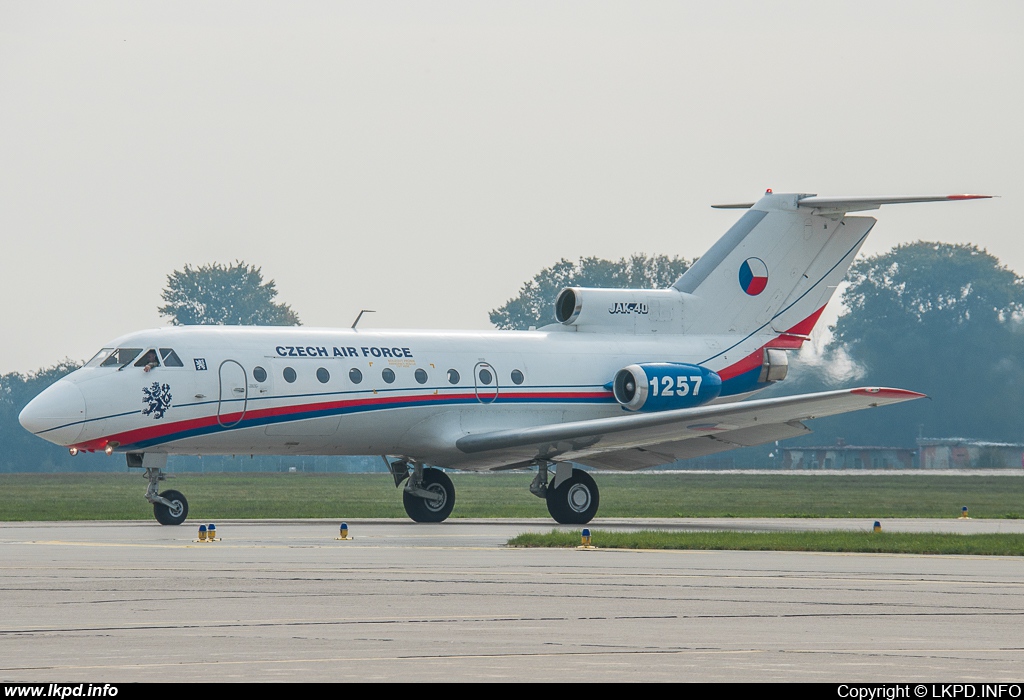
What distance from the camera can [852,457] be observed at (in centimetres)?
9188

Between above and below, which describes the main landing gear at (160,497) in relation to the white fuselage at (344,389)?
below

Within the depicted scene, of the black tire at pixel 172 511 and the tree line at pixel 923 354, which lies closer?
the black tire at pixel 172 511

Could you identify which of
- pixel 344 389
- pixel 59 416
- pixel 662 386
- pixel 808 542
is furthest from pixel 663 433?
pixel 59 416

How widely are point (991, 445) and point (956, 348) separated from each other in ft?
24.5

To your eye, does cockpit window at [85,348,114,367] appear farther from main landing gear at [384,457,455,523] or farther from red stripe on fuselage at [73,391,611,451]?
main landing gear at [384,457,455,523]

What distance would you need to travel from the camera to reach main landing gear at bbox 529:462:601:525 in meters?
30.5

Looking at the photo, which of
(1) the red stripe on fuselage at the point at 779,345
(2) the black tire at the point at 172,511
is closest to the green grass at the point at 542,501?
(1) the red stripe on fuselage at the point at 779,345

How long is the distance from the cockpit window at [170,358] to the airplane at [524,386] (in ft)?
0.09

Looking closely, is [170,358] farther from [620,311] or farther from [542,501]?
[542,501]

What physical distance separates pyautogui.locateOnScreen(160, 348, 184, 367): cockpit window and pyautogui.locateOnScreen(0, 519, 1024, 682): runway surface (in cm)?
756

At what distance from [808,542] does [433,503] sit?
1190 centimetres

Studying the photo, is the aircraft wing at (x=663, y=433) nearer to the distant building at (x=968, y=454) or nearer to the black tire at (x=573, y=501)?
the black tire at (x=573, y=501)

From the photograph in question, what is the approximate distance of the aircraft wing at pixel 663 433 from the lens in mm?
27703
